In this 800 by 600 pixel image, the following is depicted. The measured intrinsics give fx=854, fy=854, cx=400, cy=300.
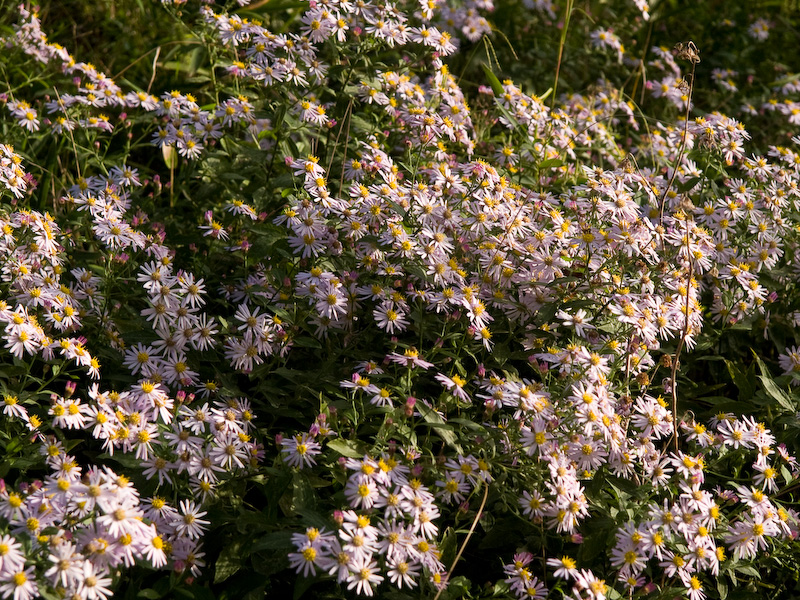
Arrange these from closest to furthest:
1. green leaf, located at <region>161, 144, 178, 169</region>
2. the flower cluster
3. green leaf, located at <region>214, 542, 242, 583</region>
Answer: the flower cluster, green leaf, located at <region>214, 542, 242, 583</region>, green leaf, located at <region>161, 144, 178, 169</region>

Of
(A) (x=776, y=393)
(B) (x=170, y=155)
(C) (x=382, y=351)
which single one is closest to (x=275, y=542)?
(C) (x=382, y=351)

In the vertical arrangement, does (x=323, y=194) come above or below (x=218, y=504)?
above

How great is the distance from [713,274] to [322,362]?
1313 mm

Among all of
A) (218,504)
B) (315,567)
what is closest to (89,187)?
(218,504)

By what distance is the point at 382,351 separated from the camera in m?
2.53

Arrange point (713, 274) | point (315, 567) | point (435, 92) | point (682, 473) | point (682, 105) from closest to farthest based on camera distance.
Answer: point (315, 567)
point (682, 473)
point (713, 274)
point (435, 92)
point (682, 105)

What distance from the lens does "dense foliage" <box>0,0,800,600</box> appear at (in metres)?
2.04

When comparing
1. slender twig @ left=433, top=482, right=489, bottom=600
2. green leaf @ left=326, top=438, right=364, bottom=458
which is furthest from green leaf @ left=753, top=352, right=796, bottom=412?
green leaf @ left=326, top=438, right=364, bottom=458

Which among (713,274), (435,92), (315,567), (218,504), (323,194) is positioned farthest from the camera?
(435,92)

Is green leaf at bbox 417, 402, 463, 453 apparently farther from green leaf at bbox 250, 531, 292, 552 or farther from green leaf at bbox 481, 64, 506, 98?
green leaf at bbox 481, 64, 506, 98

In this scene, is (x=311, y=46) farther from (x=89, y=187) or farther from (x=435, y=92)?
(x=89, y=187)

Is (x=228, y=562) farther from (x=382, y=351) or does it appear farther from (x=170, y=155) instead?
(x=170, y=155)

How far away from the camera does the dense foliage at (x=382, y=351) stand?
2043 mm

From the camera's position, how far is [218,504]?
84.0 inches
